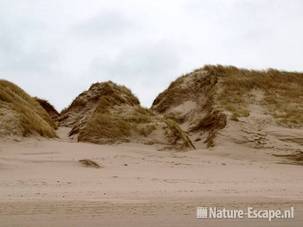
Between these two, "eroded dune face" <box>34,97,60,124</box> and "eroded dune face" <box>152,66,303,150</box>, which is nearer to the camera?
"eroded dune face" <box>152,66,303,150</box>

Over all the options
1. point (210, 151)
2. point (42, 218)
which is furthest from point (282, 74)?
point (42, 218)

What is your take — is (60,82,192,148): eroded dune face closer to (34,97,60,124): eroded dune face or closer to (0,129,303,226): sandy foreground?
(0,129,303,226): sandy foreground

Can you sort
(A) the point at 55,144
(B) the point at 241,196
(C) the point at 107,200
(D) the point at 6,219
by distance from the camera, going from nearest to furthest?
(D) the point at 6,219
(C) the point at 107,200
(B) the point at 241,196
(A) the point at 55,144

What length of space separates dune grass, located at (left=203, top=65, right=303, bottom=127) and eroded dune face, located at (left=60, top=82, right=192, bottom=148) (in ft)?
9.31

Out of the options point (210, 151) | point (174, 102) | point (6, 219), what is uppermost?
point (174, 102)

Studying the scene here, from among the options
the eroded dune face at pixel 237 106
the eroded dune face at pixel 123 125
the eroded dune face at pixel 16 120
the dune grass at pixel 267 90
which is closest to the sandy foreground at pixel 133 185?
the eroded dune face at pixel 16 120

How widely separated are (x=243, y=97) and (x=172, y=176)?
8672 mm

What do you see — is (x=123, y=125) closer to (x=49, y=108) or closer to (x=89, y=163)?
(x=89, y=163)

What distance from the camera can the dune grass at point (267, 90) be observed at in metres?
17.6

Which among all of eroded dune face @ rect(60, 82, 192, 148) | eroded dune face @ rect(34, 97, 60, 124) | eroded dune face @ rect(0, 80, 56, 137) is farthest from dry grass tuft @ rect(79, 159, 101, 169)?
eroded dune face @ rect(34, 97, 60, 124)

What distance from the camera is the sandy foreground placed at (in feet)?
22.2

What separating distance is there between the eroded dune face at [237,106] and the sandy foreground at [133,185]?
1.37 metres

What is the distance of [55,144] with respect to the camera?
41.5 ft

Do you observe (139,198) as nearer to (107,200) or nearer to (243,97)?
(107,200)
